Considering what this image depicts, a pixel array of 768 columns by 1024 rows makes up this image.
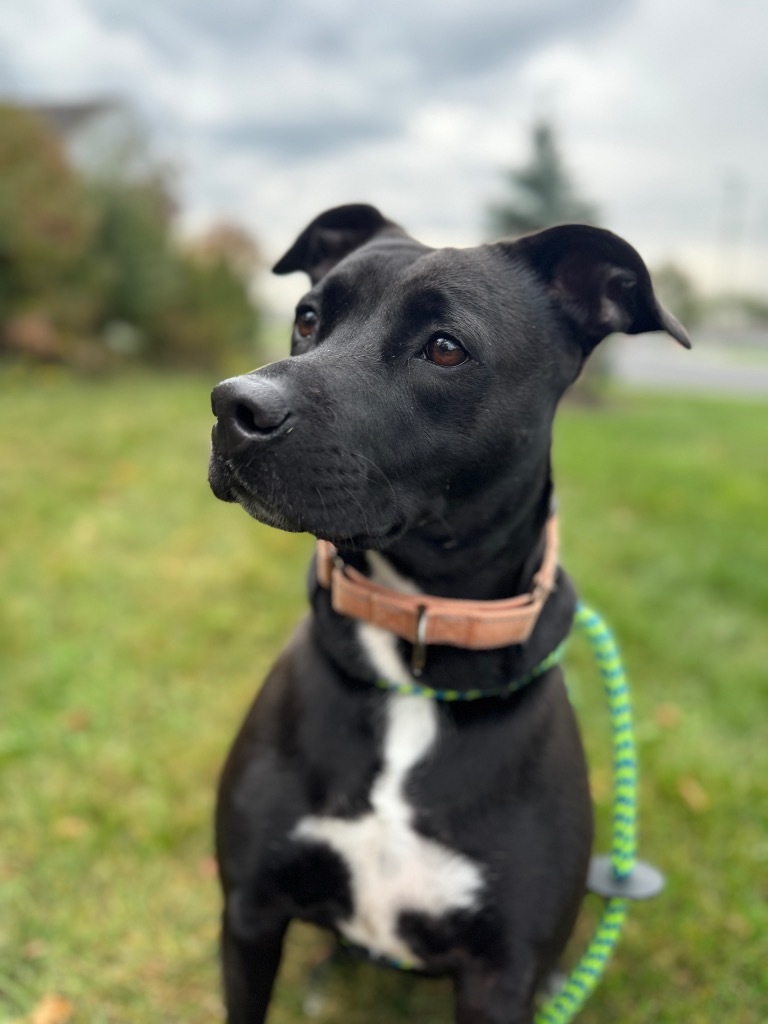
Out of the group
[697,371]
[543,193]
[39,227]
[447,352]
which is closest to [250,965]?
[447,352]

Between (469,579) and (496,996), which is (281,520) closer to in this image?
(469,579)

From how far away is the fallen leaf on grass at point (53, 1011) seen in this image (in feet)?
7.39

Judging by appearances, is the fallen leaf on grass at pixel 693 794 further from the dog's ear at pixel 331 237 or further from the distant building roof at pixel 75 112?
the distant building roof at pixel 75 112

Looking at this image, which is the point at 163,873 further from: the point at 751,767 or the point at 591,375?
the point at 591,375

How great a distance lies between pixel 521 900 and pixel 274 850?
20.8 inches

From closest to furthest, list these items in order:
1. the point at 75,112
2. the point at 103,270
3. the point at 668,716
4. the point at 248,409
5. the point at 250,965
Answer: the point at 248,409, the point at 250,965, the point at 668,716, the point at 103,270, the point at 75,112

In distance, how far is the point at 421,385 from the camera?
171 cm

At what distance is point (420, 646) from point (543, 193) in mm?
14409

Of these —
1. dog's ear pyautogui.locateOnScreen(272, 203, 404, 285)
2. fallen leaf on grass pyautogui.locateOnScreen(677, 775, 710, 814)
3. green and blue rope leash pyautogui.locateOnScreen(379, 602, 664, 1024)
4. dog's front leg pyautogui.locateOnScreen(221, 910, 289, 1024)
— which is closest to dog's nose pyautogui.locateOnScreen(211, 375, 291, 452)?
green and blue rope leash pyautogui.locateOnScreen(379, 602, 664, 1024)

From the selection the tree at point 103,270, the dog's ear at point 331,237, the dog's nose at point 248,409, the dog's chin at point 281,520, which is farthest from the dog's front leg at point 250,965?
the tree at point 103,270

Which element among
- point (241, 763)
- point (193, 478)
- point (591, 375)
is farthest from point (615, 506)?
point (591, 375)

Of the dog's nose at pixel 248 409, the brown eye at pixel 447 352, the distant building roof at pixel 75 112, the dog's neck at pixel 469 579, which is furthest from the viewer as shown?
the distant building roof at pixel 75 112

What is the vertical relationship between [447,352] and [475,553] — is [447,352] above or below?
above

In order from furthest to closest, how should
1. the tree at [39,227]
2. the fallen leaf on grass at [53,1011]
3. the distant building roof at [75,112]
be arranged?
the distant building roof at [75,112] → the tree at [39,227] → the fallen leaf on grass at [53,1011]
